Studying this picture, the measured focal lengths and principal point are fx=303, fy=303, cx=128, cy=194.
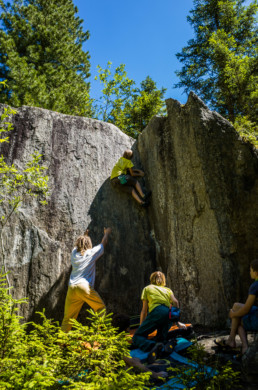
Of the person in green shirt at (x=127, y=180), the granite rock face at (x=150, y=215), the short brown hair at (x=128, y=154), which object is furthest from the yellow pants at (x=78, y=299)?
the short brown hair at (x=128, y=154)

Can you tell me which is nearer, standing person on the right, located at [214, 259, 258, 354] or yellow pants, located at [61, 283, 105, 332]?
standing person on the right, located at [214, 259, 258, 354]

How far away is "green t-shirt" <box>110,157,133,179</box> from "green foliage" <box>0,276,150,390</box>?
5394 mm

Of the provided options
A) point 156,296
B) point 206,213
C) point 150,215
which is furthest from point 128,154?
point 156,296

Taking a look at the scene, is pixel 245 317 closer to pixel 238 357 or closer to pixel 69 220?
pixel 238 357

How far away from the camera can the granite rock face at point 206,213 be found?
6.16m

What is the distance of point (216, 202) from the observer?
6492mm

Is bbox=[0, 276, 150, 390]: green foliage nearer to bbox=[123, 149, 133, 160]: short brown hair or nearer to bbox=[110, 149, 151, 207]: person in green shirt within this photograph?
bbox=[110, 149, 151, 207]: person in green shirt

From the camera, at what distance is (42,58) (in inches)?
667

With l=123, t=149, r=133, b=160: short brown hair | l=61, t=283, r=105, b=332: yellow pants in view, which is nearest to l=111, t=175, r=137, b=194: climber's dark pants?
l=123, t=149, r=133, b=160: short brown hair

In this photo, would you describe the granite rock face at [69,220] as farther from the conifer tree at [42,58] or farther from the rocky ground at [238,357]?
the conifer tree at [42,58]

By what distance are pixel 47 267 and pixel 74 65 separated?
51.3ft

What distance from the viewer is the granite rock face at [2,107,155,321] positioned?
22.9 ft

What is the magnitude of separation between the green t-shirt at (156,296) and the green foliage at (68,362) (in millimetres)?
2380

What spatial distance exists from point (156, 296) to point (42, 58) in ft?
52.4
